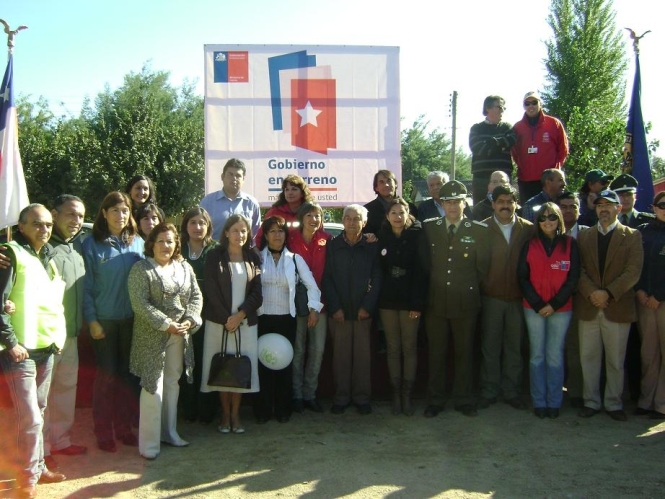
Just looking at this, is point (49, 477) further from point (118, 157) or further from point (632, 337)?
point (118, 157)

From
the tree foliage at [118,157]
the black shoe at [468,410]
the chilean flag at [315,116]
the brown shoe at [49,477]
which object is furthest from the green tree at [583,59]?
the brown shoe at [49,477]

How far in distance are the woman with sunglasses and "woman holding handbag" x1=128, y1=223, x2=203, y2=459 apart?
391 cm

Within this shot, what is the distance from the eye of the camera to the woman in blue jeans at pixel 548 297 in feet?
18.7

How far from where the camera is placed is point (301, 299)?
5.67 metres

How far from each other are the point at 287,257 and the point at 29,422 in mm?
2424

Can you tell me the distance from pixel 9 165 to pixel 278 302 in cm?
287

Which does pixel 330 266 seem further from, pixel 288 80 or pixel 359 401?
pixel 288 80

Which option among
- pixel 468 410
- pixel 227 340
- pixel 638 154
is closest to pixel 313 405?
pixel 227 340

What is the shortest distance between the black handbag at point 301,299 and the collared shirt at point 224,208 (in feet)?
3.58

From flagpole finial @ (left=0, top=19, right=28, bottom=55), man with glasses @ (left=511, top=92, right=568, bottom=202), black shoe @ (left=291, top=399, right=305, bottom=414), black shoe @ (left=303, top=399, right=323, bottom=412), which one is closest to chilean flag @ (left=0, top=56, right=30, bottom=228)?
flagpole finial @ (left=0, top=19, right=28, bottom=55)

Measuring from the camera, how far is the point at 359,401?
5.91 meters

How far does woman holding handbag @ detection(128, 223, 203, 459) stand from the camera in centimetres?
475

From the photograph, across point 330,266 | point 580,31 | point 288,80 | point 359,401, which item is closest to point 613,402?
point 359,401

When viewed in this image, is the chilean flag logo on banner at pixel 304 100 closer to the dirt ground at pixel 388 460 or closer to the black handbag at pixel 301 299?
the black handbag at pixel 301 299
